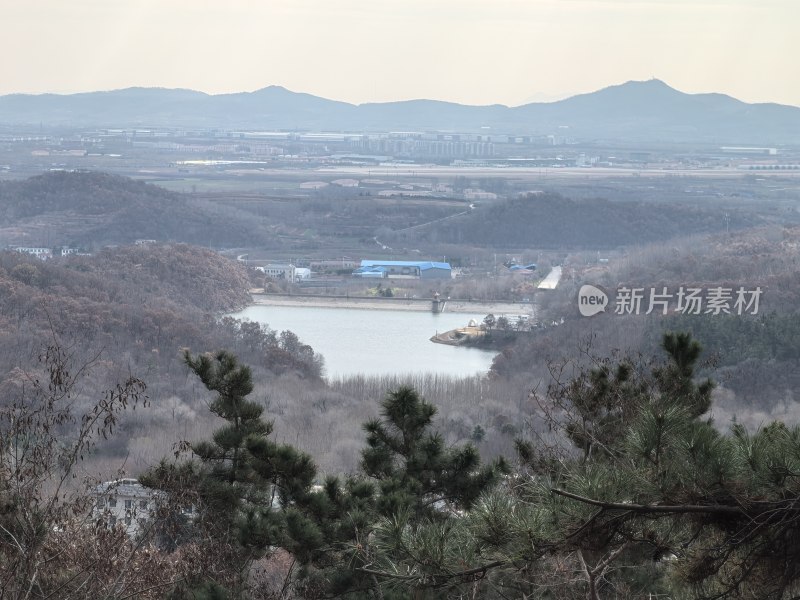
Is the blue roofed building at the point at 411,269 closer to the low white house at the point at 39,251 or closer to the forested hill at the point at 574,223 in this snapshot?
the forested hill at the point at 574,223

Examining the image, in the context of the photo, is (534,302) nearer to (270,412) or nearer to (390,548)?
(270,412)

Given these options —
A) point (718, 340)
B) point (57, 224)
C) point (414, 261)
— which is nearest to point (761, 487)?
point (718, 340)

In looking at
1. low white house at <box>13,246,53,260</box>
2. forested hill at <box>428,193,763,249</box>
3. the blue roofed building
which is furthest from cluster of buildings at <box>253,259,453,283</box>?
forested hill at <box>428,193,763,249</box>

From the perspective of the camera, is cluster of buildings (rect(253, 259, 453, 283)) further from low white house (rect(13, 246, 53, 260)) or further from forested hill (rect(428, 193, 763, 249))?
forested hill (rect(428, 193, 763, 249))
